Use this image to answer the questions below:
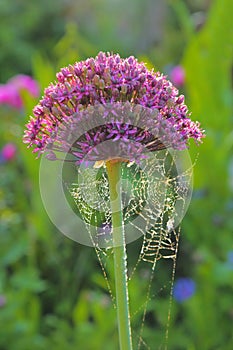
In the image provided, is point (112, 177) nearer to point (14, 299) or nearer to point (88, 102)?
point (88, 102)

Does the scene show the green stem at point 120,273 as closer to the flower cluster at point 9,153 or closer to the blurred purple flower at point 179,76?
the flower cluster at point 9,153

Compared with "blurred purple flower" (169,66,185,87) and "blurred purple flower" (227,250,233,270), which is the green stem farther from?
"blurred purple flower" (169,66,185,87)

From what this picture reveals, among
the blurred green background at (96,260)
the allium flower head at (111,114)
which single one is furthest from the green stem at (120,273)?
the blurred green background at (96,260)

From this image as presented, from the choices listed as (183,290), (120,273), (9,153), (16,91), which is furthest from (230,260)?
(120,273)

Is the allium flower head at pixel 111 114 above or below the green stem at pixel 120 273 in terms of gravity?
above

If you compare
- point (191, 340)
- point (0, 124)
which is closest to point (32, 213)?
point (0, 124)
